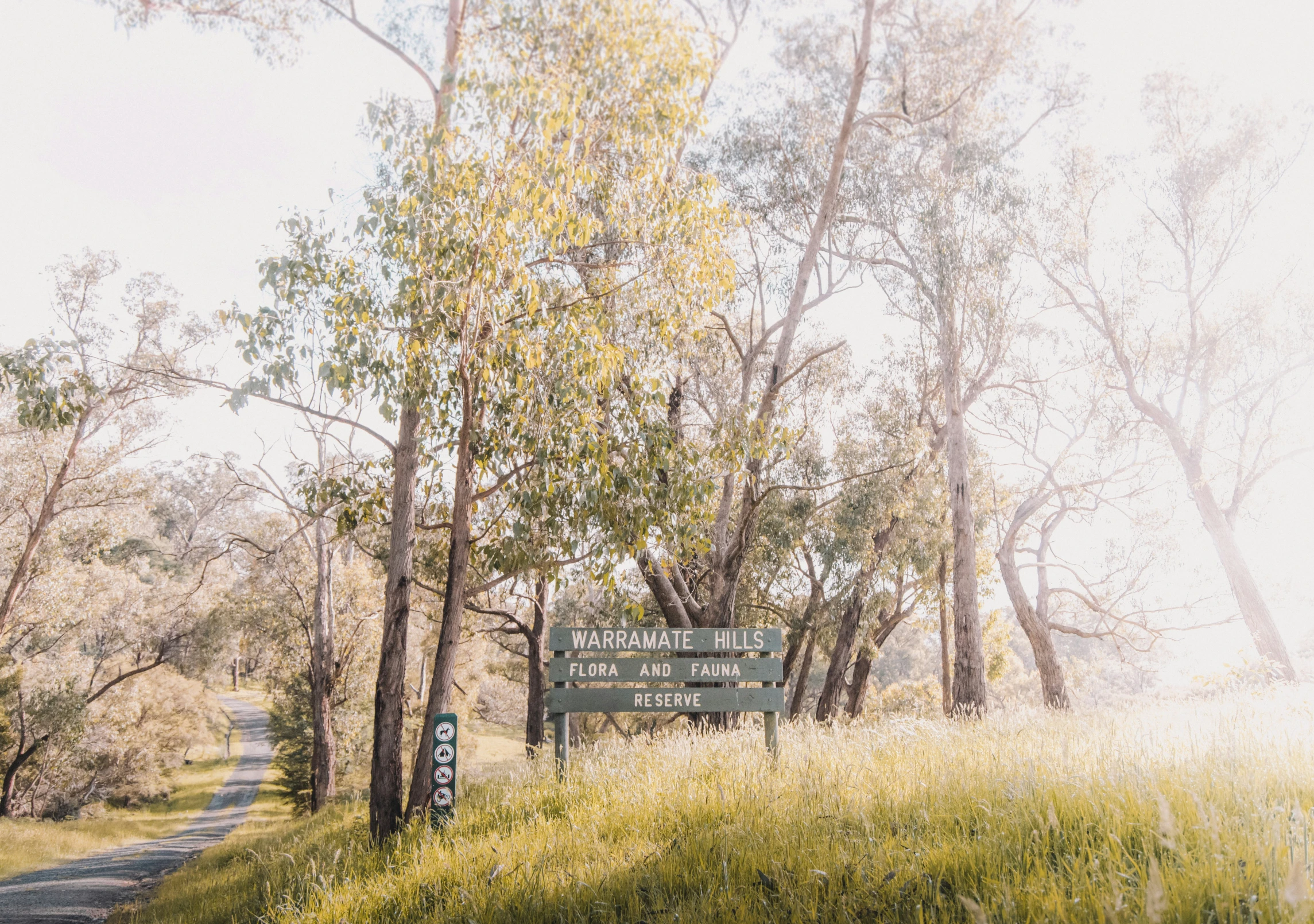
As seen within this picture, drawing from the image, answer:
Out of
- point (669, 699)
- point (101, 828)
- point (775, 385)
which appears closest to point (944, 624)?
point (775, 385)

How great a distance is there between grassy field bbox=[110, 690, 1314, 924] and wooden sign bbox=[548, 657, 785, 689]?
0.64 metres

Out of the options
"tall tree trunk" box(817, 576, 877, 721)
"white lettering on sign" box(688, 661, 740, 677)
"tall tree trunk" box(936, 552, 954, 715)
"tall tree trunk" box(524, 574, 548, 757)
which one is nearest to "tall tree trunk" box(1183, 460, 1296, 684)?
"tall tree trunk" box(936, 552, 954, 715)

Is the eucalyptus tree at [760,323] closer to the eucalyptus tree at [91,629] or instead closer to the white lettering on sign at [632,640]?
the white lettering on sign at [632,640]

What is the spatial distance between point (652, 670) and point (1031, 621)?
43.5 ft

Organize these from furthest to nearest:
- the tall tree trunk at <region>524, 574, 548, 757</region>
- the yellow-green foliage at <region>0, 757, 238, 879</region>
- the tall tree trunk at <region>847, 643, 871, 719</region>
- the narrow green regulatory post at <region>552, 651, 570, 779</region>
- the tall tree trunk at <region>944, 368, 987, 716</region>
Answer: the tall tree trunk at <region>847, 643, 871, 719</region>, the tall tree trunk at <region>524, 574, 548, 757</region>, the yellow-green foliage at <region>0, 757, 238, 879</region>, the tall tree trunk at <region>944, 368, 987, 716</region>, the narrow green regulatory post at <region>552, 651, 570, 779</region>

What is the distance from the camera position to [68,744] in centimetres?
2053

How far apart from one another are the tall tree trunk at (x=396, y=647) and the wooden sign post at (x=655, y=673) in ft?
4.52

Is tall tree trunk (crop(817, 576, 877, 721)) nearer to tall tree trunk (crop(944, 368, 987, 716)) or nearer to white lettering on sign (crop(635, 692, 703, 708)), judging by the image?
tall tree trunk (crop(944, 368, 987, 716))

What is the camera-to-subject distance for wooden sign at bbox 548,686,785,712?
606 cm

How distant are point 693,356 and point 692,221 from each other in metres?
5.87

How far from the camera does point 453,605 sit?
604cm

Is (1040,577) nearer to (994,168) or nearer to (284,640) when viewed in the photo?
(994,168)

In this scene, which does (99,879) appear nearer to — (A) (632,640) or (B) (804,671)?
(A) (632,640)

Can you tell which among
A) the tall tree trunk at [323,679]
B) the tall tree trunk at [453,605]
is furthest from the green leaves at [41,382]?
the tall tree trunk at [323,679]
